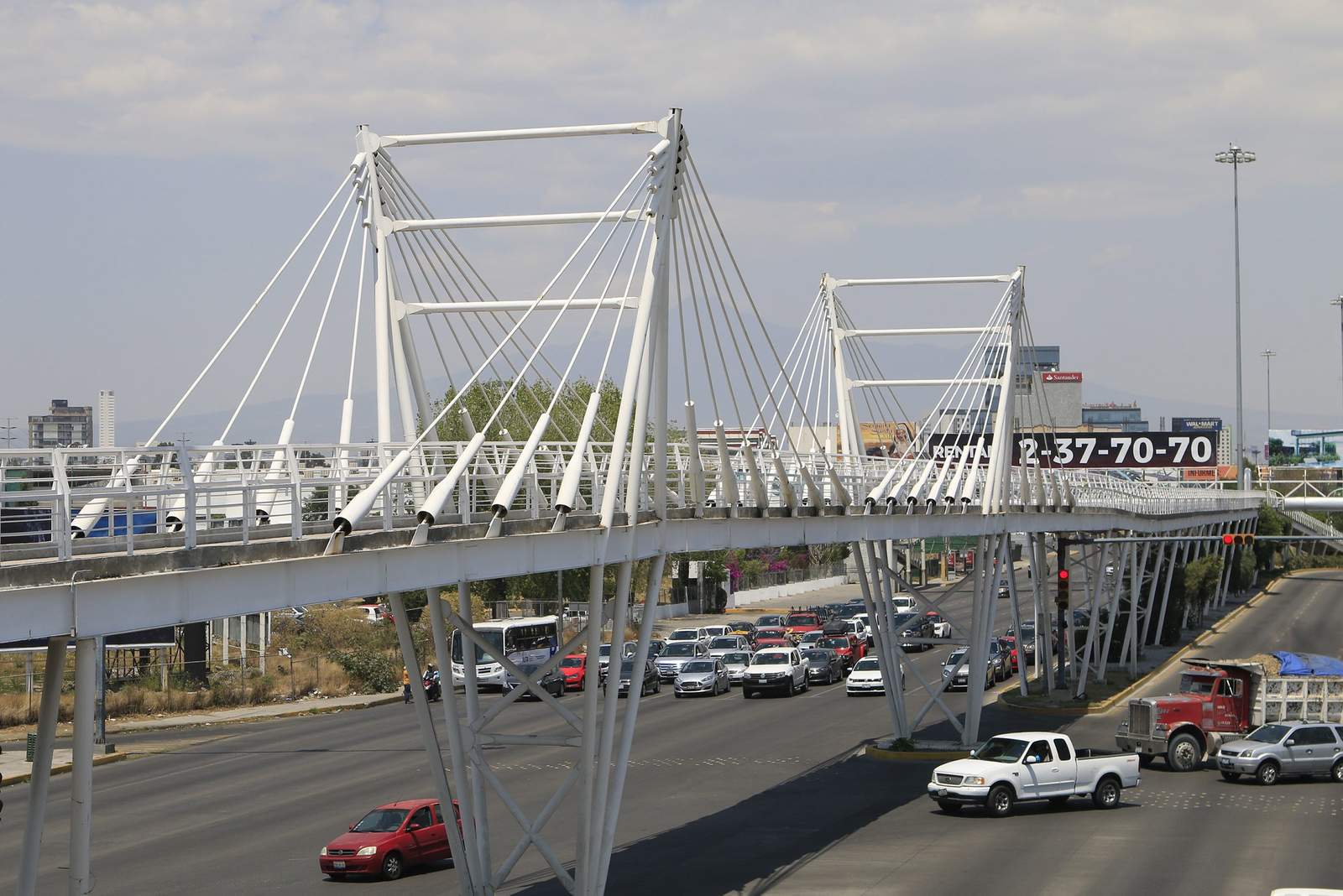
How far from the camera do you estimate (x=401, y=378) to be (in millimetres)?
25688

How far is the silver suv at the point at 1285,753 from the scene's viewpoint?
117 feet

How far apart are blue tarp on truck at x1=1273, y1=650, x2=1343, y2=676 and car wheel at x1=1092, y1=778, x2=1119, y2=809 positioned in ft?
34.2

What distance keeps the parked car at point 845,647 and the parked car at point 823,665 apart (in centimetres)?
330

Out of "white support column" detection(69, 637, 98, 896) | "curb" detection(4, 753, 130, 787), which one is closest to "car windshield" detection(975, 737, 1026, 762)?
"curb" detection(4, 753, 130, 787)

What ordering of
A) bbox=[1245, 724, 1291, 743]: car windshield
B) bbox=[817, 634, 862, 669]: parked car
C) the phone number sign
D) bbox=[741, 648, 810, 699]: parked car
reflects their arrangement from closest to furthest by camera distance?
bbox=[1245, 724, 1291, 743]: car windshield, bbox=[741, 648, 810, 699]: parked car, bbox=[817, 634, 862, 669]: parked car, the phone number sign

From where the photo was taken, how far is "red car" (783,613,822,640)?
251 ft

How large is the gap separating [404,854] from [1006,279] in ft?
79.6

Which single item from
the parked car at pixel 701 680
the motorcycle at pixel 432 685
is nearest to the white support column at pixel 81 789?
the motorcycle at pixel 432 685

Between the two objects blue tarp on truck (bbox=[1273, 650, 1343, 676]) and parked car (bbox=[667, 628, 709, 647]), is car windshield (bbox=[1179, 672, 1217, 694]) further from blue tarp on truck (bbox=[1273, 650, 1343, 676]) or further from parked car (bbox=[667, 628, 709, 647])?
parked car (bbox=[667, 628, 709, 647])

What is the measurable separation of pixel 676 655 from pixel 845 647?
749 centimetres

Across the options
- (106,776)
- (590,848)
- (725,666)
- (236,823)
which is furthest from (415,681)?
(725,666)

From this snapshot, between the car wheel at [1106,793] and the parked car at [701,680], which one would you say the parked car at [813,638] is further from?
the car wheel at [1106,793]

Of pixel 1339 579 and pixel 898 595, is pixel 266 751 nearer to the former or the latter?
pixel 898 595

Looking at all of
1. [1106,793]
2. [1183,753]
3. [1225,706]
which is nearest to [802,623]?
[1225,706]
